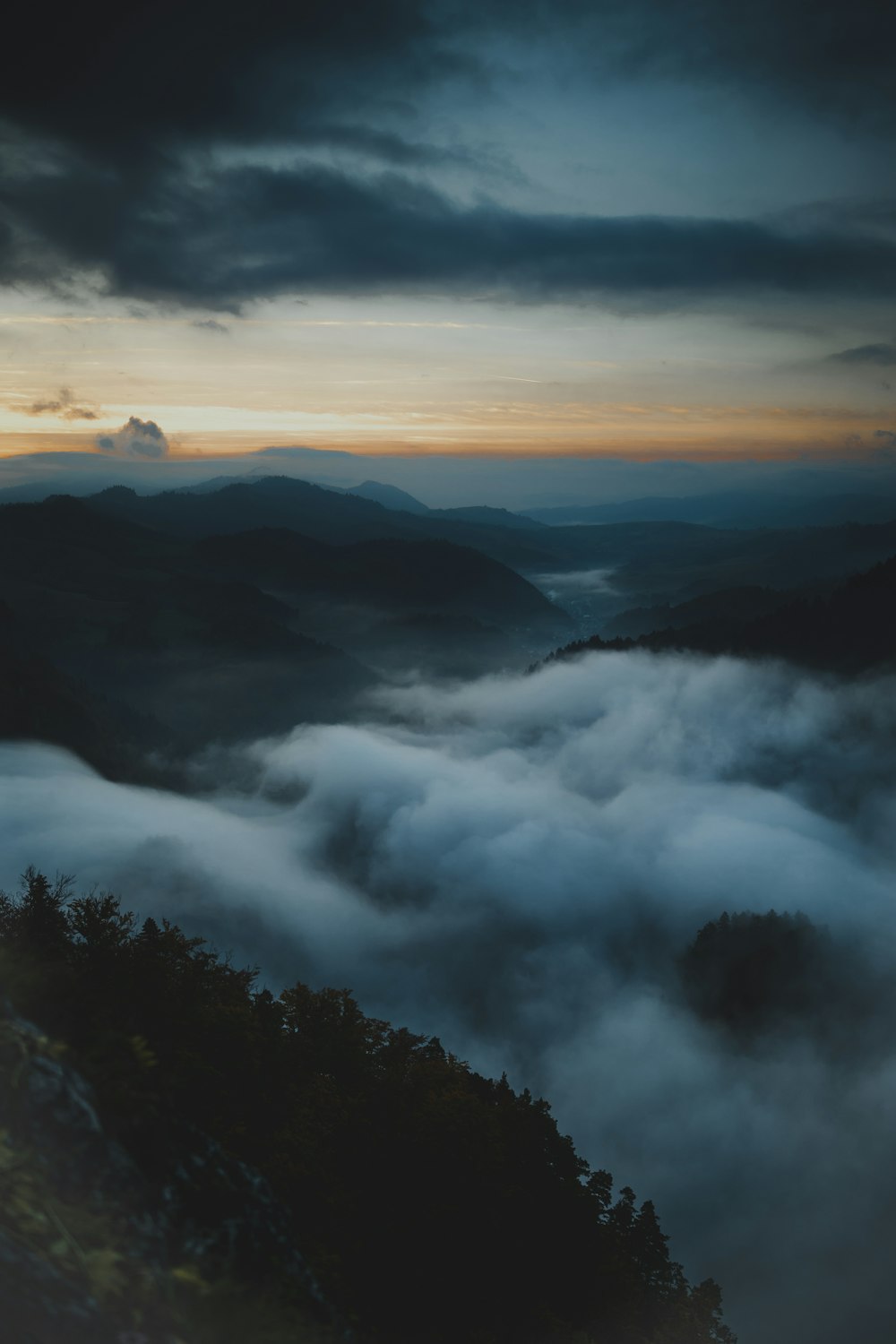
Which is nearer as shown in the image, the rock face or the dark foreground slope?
the rock face

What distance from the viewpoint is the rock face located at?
1102 centimetres

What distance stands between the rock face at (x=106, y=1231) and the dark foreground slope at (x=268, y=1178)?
4cm

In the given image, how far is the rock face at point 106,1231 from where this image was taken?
11016 mm

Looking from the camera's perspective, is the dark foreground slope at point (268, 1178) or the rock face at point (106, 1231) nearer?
the rock face at point (106, 1231)

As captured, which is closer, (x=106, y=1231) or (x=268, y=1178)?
(x=106, y=1231)

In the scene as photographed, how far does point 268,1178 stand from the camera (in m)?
26.5

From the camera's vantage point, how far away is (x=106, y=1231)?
39.9 feet

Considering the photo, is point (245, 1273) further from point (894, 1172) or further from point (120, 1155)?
point (894, 1172)

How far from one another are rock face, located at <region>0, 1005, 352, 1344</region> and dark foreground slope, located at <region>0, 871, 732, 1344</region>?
0.12ft

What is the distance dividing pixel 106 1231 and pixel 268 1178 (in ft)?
55.4

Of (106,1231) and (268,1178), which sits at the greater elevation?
(106,1231)

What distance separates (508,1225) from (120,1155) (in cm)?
2717

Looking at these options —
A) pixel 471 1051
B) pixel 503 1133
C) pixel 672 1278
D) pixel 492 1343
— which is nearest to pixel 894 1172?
pixel 471 1051

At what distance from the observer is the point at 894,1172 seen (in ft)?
550
